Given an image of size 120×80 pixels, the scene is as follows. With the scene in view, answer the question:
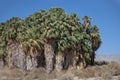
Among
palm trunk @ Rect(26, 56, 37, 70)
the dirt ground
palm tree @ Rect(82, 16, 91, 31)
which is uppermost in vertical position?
palm tree @ Rect(82, 16, 91, 31)

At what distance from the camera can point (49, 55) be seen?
70.7 meters

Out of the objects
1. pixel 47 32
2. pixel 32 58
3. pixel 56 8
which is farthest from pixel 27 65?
pixel 56 8

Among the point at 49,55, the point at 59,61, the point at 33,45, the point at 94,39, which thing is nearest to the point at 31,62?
the point at 33,45

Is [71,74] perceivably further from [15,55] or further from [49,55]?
[15,55]

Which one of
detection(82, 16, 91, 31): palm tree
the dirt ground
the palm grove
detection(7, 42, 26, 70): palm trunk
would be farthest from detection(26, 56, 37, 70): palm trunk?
detection(82, 16, 91, 31): palm tree

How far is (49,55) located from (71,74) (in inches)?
221

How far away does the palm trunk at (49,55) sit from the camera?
230 ft

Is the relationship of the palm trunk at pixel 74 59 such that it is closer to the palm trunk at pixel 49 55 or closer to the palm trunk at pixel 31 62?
the palm trunk at pixel 49 55

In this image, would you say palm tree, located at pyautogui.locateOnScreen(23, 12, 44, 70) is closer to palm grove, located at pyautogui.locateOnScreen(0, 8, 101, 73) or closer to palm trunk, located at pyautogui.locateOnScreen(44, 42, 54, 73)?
palm grove, located at pyautogui.locateOnScreen(0, 8, 101, 73)

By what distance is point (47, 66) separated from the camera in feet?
233

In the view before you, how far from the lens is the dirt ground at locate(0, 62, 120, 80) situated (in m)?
66.4

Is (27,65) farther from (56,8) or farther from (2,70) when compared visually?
(56,8)

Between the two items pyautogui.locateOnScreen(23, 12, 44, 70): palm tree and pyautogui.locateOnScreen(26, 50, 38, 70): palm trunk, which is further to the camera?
pyautogui.locateOnScreen(26, 50, 38, 70): palm trunk

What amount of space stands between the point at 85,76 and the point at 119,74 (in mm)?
6357
